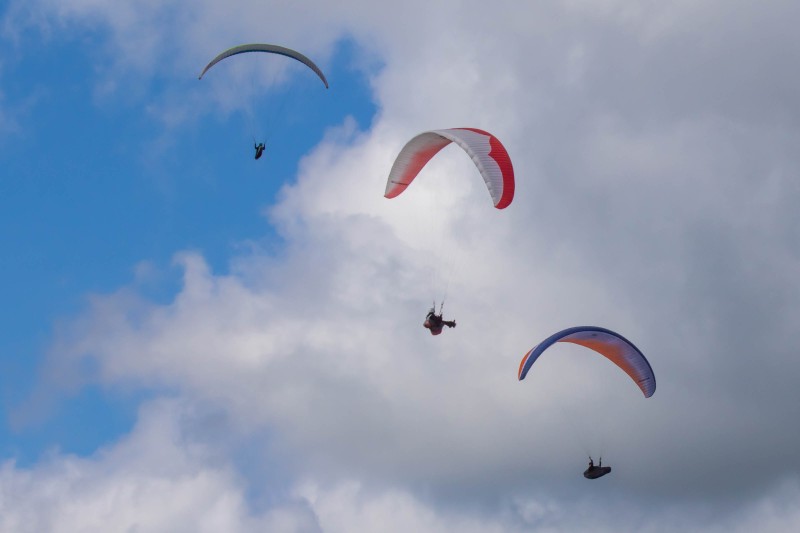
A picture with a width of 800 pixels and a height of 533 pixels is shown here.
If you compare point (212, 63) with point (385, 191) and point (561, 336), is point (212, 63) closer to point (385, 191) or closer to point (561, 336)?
point (385, 191)

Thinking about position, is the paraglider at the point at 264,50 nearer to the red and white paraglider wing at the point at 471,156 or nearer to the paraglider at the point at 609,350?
the red and white paraglider wing at the point at 471,156

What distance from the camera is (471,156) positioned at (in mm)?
70875

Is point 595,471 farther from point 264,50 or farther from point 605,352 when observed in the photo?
point 264,50

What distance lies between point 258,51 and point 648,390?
26.8 metres

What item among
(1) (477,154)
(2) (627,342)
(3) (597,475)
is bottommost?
(3) (597,475)

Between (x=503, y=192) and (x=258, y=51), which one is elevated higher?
(x=258, y=51)

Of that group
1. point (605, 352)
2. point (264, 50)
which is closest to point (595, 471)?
point (605, 352)

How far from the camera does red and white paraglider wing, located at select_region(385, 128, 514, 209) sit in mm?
70250

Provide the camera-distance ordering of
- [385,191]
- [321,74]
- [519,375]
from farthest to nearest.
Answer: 1. [321,74]
2. [385,191]
3. [519,375]

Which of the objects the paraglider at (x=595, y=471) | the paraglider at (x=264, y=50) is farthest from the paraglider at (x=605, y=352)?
the paraglider at (x=264, y=50)

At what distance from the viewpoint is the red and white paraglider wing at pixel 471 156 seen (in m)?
70.2

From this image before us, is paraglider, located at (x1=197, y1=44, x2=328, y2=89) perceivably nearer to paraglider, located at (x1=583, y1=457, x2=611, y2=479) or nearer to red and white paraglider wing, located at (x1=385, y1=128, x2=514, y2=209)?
red and white paraglider wing, located at (x1=385, y1=128, x2=514, y2=209)

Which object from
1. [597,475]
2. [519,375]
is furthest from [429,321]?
[597,475]

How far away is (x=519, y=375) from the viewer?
70188mm
